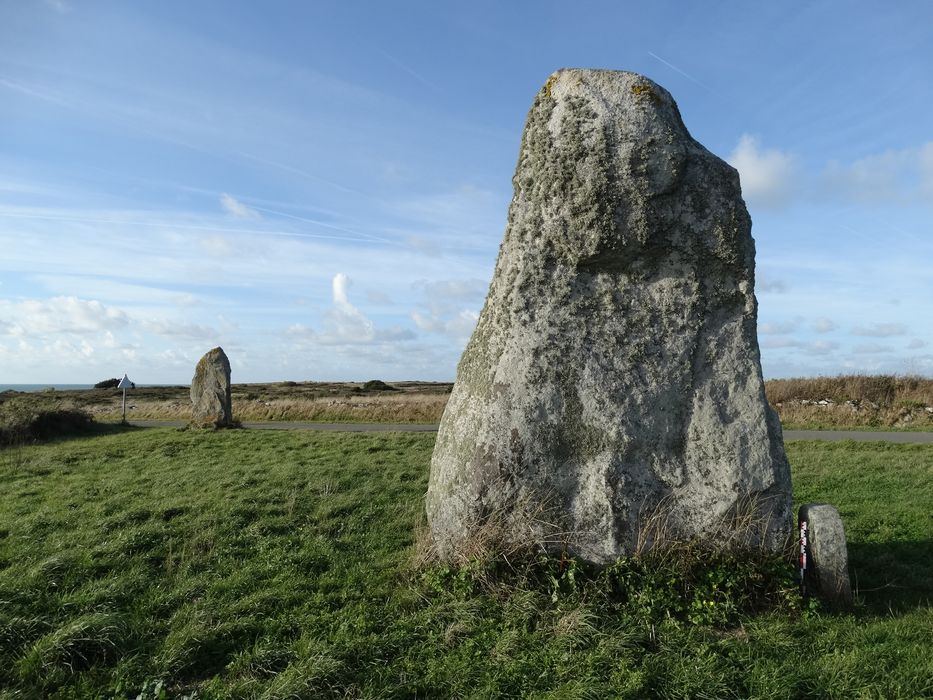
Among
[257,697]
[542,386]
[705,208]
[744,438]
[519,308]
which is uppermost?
[705,208]

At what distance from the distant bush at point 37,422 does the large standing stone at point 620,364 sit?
19173 mm

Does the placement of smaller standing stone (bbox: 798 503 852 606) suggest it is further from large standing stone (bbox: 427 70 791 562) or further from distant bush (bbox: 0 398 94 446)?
distant bush (bbox: 0 398 94 446)

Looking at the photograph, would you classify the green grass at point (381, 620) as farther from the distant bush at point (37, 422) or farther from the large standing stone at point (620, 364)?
the distant bush at point (37, 422)

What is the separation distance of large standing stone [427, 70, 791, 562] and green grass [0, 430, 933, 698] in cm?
53

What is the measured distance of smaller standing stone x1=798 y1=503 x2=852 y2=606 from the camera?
5809mm

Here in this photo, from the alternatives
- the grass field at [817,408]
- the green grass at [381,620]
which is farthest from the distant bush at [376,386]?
the green grass at [381,620]

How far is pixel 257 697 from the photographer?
4266 mm

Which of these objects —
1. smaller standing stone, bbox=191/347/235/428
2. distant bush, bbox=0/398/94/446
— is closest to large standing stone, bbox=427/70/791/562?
smaller standing stone, bbox=191/347/235/428

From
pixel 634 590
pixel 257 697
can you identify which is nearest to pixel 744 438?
pixel 634 590

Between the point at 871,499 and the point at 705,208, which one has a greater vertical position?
the point at 705,208

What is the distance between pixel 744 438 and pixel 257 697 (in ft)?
14.9

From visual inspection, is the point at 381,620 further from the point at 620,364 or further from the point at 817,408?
the point at 817,408

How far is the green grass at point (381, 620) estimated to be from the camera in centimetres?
452

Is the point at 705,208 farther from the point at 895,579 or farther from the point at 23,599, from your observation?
the point at 23,599
